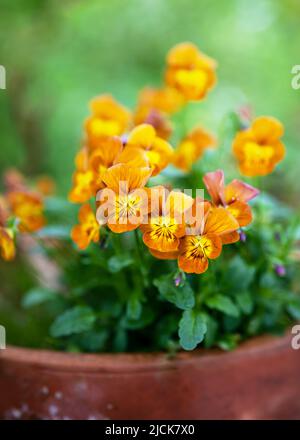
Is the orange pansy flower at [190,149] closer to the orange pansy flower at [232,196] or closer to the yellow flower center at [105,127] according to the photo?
the yellow flower center at [105,127]

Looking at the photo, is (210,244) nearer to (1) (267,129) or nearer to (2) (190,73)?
(1) (267,129)

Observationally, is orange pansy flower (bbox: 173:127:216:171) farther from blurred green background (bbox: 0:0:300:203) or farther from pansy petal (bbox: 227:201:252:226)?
blurred green background (bbox: 0:0:300:203)

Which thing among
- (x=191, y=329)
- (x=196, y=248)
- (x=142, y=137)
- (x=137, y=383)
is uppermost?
(x=142, y=137)

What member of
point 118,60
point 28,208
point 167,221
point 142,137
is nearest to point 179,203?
point 167,221

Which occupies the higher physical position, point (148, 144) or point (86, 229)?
Result: point (148, 144)

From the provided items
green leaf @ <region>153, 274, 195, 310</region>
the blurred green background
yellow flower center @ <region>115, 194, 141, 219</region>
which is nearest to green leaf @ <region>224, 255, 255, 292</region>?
green leaf @ <region>153, 274, 195, 310</region>

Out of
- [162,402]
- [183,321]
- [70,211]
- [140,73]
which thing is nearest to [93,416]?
[162,402]
